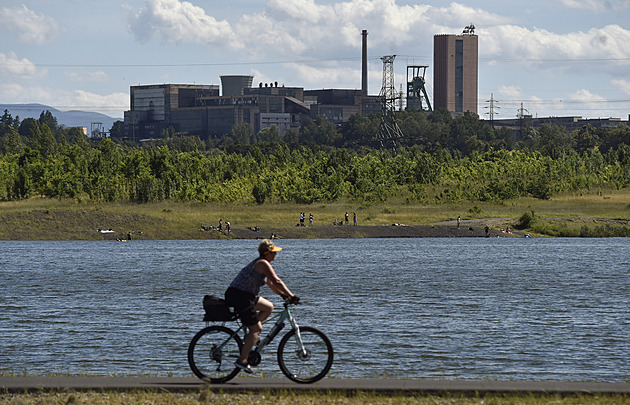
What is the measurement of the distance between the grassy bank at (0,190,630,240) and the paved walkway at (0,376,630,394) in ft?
328

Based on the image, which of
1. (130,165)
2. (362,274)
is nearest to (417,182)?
(130,165)

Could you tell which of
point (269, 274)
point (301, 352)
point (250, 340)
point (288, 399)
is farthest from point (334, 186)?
point (288, 399)

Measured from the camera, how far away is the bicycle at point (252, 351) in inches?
743

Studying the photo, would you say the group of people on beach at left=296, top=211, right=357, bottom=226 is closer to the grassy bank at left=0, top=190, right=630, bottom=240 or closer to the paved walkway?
the grassy bank at left=0, top=190, right=630, bottom=240

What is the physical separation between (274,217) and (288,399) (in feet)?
366

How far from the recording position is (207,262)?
8581cm

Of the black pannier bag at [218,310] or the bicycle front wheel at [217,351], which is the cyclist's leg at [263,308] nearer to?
the black pannier bag at [218,310]

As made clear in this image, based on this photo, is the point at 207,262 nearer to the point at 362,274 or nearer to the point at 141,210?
the point at 362,274

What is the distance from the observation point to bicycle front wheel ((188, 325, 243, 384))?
19.2 metres

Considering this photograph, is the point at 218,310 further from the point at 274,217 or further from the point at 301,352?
the point at 274,217

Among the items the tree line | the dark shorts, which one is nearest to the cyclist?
the dark shorts

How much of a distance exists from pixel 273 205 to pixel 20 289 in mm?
83929

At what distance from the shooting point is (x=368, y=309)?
4525cm

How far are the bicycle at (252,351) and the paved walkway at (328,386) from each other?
0.29 meters
